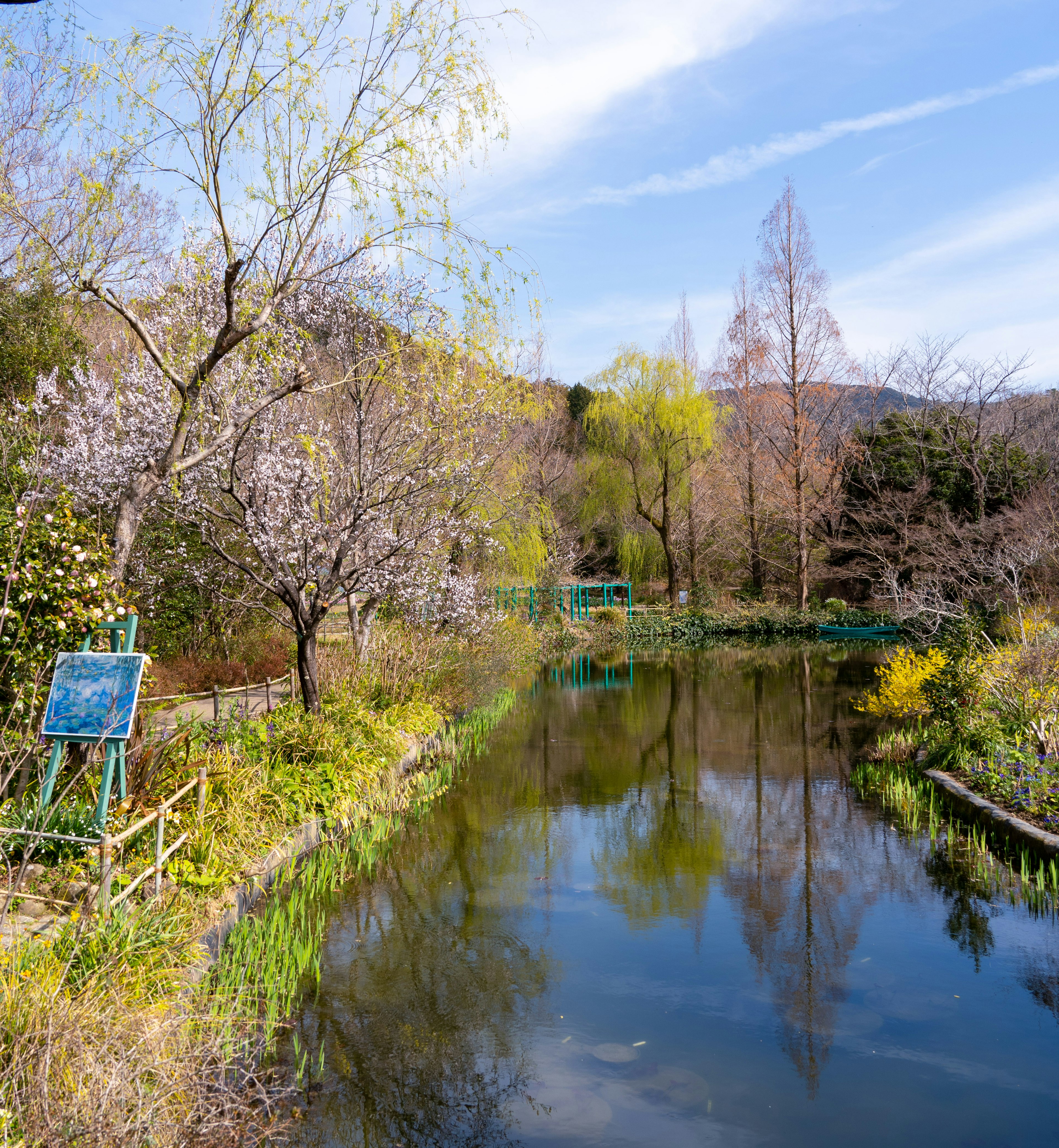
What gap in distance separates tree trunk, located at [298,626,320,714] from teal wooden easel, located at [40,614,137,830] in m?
3.05

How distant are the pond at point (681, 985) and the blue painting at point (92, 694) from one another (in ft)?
6.29

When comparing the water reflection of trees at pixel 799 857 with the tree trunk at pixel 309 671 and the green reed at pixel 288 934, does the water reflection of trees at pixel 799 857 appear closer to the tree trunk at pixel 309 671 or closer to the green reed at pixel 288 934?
the green reed at pixel 288 934

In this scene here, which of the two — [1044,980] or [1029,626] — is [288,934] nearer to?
[1044,980]

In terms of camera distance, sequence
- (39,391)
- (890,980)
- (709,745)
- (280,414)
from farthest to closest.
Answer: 1. (39,391)
2. (709,745)
3. (280,414)
4. (890,980)

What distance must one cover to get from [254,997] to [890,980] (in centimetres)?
354

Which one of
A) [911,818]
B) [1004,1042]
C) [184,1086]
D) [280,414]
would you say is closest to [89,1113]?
[184,1086]

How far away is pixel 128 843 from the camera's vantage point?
17.2ft

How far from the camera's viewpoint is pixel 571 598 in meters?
27.3

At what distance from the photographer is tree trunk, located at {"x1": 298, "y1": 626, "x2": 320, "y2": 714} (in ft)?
28.2

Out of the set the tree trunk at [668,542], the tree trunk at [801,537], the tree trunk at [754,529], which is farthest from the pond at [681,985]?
the tree trunk at [754,529]

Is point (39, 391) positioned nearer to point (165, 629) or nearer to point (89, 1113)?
point (165, 629)

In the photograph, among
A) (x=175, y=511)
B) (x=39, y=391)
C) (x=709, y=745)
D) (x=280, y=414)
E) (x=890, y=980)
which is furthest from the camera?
(x=39, y=391)

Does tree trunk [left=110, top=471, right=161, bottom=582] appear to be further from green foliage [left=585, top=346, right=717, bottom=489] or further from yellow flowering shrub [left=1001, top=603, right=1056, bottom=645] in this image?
green foliage [left=585, top=346, right=717, bottom=489]

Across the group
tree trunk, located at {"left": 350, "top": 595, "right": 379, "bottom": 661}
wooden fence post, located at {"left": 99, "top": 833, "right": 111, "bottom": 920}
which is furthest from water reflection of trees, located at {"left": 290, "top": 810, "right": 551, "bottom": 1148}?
tree trunk, located at {"left": 350, "top": 595, "right": 379, "bottom": 661}
